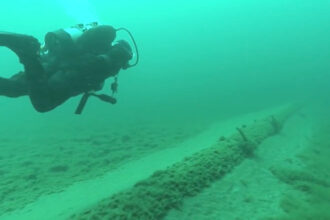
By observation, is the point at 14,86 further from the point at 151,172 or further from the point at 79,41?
the point at 151,172

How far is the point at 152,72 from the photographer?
2124 inches

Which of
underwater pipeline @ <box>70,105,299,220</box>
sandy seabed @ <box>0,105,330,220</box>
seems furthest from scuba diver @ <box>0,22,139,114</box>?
sandy seabed @ <box>0,105,330,220</box>

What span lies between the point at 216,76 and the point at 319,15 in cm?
4168

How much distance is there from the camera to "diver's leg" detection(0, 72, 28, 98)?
5.11 m

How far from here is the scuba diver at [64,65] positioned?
4.98 meters

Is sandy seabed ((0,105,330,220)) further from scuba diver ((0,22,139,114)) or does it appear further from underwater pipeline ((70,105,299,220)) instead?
scuba diver ((0,22,139,114))

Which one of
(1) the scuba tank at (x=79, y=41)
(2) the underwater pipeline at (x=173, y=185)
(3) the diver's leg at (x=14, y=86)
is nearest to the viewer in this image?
(3) the diver's leg at (x=14, y=86)

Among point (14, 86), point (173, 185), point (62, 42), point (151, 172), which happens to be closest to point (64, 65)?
point (62, 42)

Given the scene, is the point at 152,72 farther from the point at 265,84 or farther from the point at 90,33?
the point at 90,33

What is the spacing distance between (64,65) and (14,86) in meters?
0.80

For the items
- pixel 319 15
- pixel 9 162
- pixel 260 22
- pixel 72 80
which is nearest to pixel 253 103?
pixel 9 162

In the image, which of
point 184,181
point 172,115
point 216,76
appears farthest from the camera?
point 216,76

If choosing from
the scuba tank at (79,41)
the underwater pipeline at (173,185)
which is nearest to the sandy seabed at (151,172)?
the underwater pipeline at (173,185)

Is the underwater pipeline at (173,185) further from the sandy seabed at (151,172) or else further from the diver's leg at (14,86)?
the diver's leg at (14,86)
